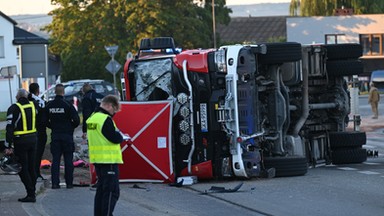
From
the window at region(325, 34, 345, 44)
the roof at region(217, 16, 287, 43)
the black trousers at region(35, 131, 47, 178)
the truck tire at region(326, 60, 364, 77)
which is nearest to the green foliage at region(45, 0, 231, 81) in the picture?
the window at region(325, 34, 345, 44)

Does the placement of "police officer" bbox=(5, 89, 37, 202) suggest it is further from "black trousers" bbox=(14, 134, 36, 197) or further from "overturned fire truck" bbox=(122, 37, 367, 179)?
"overturned fire truck" bbox=(122, 37, 367, 179)

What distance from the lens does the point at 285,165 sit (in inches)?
651

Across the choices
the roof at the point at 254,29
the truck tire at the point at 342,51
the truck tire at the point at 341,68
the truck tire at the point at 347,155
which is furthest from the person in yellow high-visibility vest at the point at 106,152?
the roof at the point at 254,29

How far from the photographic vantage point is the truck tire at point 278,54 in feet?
53.6

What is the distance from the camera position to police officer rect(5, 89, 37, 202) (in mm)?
14078

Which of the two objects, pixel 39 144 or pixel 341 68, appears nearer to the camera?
pixel 39 144

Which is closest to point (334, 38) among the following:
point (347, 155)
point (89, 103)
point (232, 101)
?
point (347, 155)

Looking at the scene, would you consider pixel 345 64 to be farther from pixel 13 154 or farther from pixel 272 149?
pixel 13 154

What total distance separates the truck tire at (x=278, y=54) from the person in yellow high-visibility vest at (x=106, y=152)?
19.8ft

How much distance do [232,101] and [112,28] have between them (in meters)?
53.3

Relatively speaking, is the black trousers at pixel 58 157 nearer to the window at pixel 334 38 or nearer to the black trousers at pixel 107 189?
the black trousers at pixel 107 189

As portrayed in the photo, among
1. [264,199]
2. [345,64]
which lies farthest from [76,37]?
[264,199]

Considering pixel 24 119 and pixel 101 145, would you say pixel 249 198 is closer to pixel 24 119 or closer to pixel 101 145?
pixel 24 119

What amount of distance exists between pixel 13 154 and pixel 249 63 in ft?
13.9
